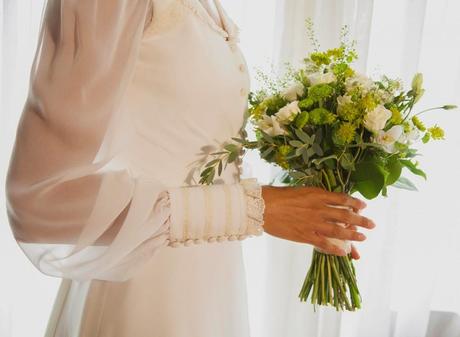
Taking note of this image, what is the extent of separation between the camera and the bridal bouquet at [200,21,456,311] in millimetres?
796

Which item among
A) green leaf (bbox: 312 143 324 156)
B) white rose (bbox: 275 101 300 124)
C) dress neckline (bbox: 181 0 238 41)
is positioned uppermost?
dress neckline (bbox: 181 0 238 41)

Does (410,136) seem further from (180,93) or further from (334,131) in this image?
(180,93)

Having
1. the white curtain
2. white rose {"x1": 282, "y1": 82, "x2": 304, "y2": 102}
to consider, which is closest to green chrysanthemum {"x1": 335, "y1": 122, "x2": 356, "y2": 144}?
white rose {"x1": 282, "y1": 82, "x2": 304, "y2": 102}

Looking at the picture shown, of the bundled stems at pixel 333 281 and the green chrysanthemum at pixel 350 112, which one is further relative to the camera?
the bundled stems at pixel 333 281

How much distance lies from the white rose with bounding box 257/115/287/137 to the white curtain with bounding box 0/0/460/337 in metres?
0.92

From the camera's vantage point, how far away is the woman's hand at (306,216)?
0.75 meters

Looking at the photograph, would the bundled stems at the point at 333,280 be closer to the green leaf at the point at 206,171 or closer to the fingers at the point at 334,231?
the fingers at the point at 334,231

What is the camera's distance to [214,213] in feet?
2.22

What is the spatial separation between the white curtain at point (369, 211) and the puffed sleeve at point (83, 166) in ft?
3.75

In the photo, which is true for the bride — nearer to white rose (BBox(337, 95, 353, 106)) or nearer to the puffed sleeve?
the puffed sleeve

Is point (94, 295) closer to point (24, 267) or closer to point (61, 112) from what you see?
point (61, 112)

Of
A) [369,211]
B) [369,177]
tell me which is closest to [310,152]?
[369,177]

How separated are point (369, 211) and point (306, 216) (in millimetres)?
1221

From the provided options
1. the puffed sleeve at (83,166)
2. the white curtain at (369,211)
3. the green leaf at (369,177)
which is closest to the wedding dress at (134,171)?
the puffed sleeve at (83,166)
